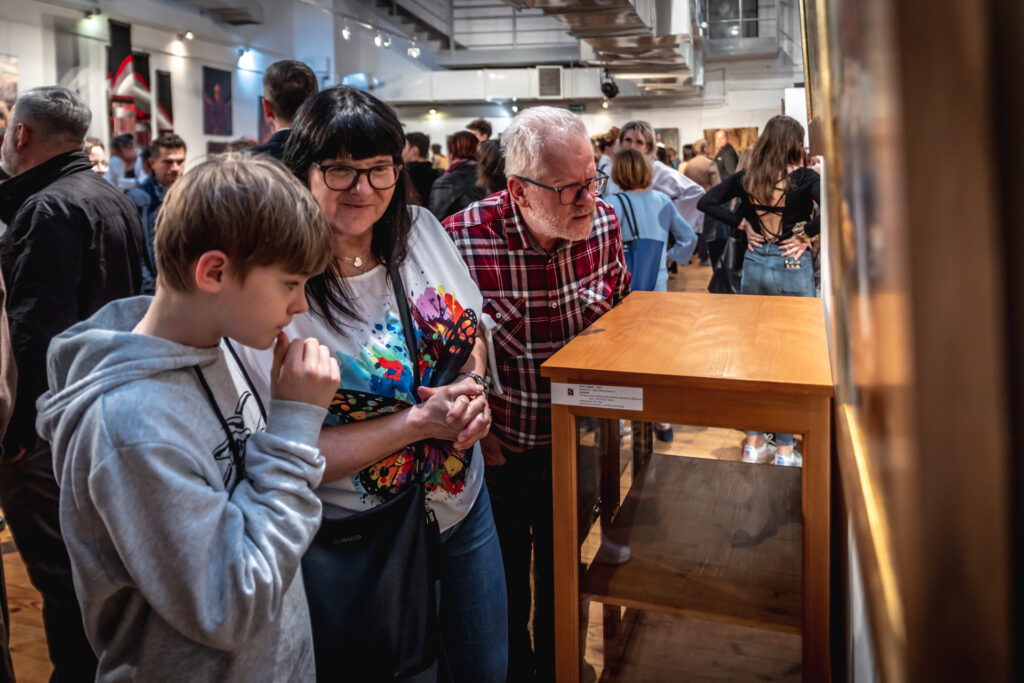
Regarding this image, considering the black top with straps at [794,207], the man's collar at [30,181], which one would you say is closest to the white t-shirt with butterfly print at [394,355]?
the man's collar at [30,181]

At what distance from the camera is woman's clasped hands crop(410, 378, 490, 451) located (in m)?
1.47

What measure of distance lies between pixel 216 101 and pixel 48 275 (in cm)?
1152

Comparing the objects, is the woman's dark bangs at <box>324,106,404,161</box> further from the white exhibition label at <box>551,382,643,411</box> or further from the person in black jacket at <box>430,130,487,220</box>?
the person in black jacket at <box>430,130,487,220</box>

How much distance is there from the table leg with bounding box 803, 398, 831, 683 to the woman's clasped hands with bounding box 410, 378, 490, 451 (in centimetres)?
65

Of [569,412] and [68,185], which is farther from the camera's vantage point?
[68,185]

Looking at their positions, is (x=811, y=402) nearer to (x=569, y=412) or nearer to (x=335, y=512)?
(x=569, y=412)

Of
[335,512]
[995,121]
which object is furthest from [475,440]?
[995,121]

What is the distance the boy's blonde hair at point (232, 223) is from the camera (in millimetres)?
1050

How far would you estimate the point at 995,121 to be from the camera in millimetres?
377

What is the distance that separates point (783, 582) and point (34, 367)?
7.49ft

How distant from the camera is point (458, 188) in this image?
16.5 feet

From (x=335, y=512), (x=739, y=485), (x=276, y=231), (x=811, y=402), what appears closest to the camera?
(x=276, y=231)

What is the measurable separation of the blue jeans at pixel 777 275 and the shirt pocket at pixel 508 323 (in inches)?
111

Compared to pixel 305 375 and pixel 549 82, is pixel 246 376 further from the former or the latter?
pixel 549 82
